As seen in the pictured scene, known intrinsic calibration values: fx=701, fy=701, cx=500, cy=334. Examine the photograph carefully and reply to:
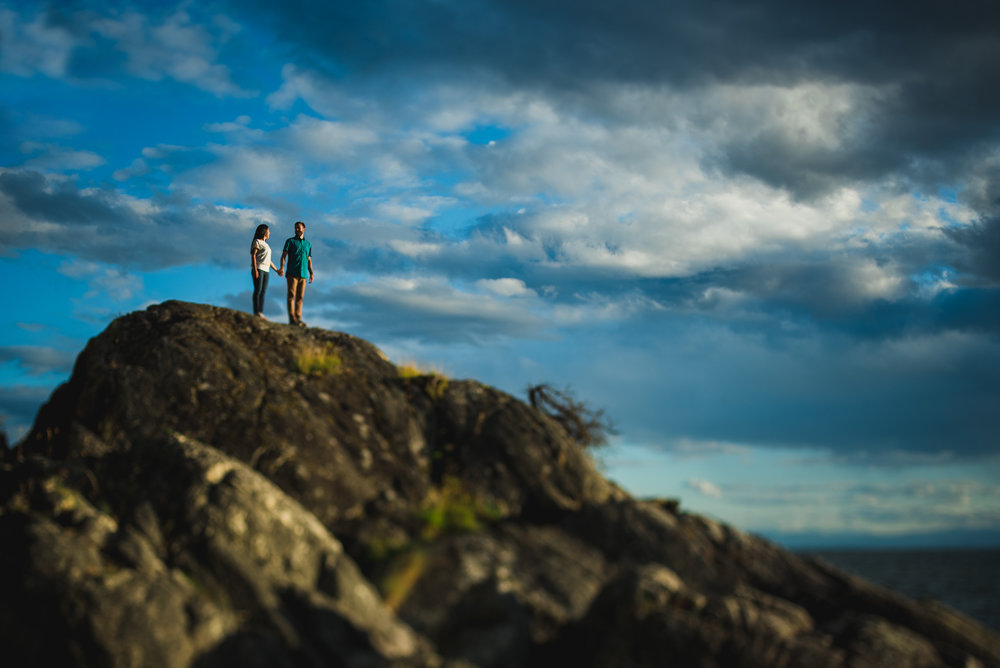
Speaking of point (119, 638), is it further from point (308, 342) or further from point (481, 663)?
point (308, 342)

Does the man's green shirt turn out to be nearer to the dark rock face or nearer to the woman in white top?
the woman in white top

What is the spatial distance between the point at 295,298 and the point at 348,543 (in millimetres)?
10407

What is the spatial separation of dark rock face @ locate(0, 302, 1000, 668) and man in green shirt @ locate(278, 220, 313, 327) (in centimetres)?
394

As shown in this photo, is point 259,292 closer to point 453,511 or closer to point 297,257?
point 297,257

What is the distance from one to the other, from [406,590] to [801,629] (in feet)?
21.2

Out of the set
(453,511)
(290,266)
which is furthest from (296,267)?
(453,511)

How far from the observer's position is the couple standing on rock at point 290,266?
20.3 metres

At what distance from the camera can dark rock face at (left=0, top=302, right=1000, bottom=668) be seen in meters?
9.80

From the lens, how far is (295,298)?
21328 millimetres

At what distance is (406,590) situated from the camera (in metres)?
11.5

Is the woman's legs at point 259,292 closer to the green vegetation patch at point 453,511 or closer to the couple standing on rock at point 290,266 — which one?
the couple standing on rock at point 290,266

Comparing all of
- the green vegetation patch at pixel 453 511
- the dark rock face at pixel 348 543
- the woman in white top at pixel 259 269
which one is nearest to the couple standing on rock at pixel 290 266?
the woman in white top at pixel 259 269

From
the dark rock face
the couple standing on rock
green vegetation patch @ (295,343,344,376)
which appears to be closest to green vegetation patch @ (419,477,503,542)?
the dark rock face

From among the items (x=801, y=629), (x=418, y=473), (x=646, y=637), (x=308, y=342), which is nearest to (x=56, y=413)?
(x=308, y=342)
